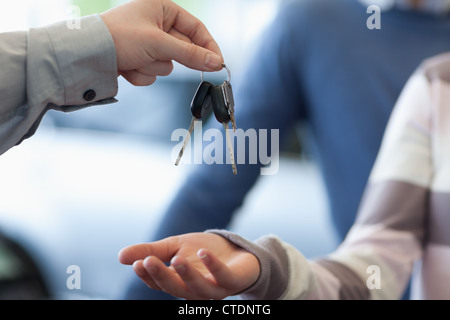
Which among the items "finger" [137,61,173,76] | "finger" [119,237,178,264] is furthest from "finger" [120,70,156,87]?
"finger" [119,237,178,264]

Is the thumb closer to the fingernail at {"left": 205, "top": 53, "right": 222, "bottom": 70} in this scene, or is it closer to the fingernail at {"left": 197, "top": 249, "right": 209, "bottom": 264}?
the fingernail at {"left": 205, "top": 53, "right": 222, "bottom": 70}

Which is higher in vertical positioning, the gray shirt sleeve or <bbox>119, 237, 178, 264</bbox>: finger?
the gray shirt sleeve

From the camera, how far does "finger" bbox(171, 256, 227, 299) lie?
308mm

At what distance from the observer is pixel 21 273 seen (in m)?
0.93

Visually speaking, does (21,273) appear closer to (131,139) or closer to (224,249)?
(131,139)

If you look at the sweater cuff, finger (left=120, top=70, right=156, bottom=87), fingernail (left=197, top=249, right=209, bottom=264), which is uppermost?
finger (left=120, top=70, right=156, bottom=87)

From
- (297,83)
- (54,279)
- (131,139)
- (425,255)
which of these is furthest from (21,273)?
(425,255)

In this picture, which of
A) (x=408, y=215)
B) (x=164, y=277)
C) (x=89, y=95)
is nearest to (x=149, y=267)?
(x=164, y=277)

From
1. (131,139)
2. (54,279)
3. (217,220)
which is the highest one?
(131,139)

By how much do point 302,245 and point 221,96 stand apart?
674 mm

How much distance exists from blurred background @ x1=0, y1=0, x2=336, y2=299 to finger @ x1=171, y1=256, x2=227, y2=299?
0.13 metres

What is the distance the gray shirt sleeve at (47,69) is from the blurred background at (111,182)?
7 cm

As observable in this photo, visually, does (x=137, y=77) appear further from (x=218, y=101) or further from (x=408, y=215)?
(x=408, y=215)

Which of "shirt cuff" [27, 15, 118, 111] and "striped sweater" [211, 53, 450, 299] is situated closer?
"shirt cuff" [27, 15, 118, 111]
